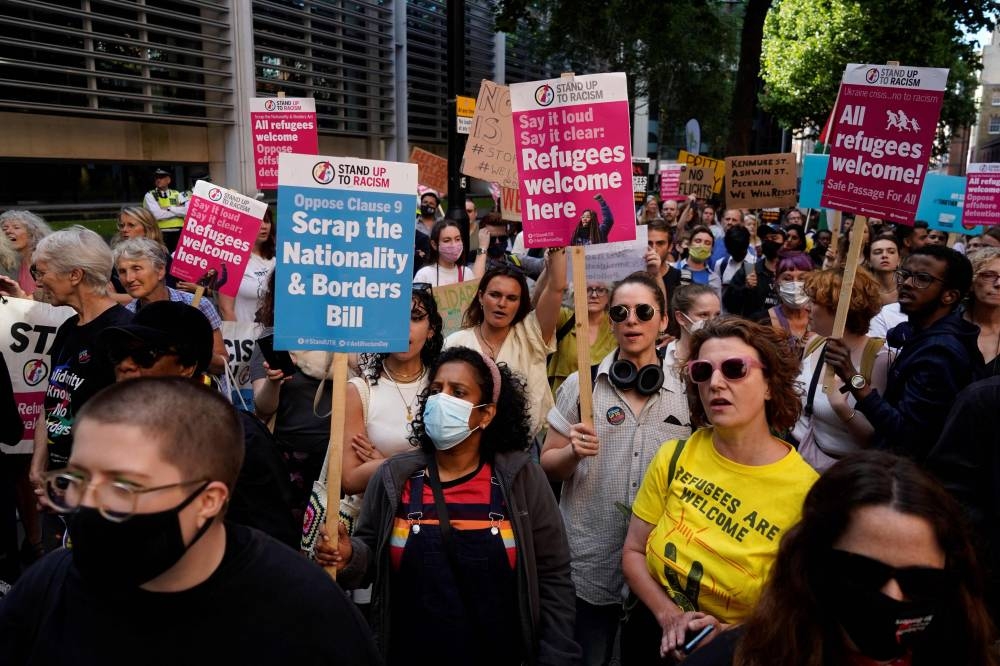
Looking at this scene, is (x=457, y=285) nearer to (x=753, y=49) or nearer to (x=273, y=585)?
(x=273, y=585)

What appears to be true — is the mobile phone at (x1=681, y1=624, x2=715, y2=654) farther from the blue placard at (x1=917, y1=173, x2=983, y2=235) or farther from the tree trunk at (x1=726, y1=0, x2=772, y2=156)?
the tree trunk at (x1=726, y1=0, x2=772, y2=156)

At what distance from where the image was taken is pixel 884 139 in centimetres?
491

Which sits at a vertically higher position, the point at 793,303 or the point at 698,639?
the point at 793,303

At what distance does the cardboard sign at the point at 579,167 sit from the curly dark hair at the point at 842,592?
2235 mm

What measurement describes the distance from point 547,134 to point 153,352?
203 centimetres

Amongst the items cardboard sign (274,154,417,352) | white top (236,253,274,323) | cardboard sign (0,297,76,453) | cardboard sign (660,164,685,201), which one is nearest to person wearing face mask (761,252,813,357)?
cardboard sign (274,154,417,352)

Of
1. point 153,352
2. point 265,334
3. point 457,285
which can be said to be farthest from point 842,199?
point 153,352

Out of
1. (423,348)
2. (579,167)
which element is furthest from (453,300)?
(579,167)

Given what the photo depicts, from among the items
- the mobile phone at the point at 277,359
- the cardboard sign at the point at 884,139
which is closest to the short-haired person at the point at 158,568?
the mobile phone at the point at 277,359

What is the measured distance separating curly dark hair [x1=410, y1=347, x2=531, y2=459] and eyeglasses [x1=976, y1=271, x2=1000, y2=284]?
2822mm

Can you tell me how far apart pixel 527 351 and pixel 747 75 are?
15249 mm

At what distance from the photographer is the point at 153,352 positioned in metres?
3.03

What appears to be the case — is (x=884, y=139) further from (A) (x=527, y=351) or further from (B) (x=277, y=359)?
(B) (x=277, y=359)

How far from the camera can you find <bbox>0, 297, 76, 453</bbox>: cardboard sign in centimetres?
501
